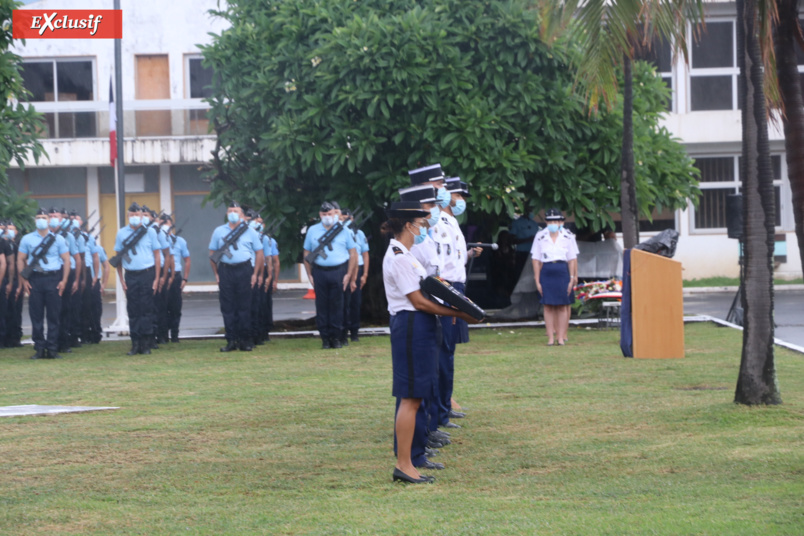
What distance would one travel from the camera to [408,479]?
21.9 feet

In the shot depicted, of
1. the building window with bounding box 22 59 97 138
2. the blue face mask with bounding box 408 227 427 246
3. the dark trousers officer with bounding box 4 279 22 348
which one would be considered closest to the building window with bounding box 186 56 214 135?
the building window with bounding box 22 59 97 138

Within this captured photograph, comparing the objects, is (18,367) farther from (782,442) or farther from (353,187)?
(782,442)

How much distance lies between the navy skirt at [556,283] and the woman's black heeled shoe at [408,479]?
27.1 ft

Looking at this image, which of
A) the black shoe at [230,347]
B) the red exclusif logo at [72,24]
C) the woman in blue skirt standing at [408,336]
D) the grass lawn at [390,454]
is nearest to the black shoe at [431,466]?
the grass lawn at [390,454]

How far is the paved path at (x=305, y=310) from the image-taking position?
17.9 meters

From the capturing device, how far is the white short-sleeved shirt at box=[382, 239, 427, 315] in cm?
677

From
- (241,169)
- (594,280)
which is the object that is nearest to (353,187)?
(241,169)

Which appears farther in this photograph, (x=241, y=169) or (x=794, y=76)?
(x=241, y=169)

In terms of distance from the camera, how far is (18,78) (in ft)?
58.0

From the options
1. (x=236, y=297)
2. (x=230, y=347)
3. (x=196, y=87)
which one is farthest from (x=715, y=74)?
(x=230, y=347)

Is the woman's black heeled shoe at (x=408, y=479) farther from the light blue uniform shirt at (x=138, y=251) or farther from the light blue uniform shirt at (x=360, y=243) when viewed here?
the light blue uniform shirt at (x=360, y=243)

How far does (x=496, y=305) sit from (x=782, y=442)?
48.7ft

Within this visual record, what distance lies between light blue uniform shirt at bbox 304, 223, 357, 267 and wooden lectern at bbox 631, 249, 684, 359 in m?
4.43

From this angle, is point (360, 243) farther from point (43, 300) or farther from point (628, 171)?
point (43, 300)
